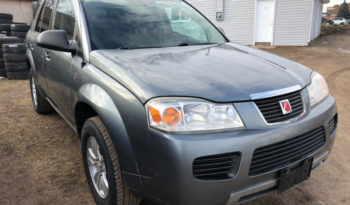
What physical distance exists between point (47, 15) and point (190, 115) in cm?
294

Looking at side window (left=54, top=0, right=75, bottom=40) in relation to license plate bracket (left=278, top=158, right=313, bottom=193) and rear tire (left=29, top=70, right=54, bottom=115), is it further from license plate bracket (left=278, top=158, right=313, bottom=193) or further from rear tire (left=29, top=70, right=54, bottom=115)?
license plate bracket (left=278, top=158, right=313, bottom=193)

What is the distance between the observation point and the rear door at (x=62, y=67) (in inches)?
104

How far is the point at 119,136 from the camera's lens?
72.7 inches

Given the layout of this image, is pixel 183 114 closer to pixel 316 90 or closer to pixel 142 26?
pixel 316 90

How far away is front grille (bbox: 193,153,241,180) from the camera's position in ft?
5.25

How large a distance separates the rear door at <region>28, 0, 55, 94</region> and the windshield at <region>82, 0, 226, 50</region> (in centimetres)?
115

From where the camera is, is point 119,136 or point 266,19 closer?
point 119,136

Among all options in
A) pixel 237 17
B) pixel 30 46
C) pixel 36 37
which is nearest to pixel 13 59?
pixel 30 46

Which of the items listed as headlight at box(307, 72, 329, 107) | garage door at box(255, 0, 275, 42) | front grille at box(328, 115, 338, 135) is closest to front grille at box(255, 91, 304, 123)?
headlight at box(307, 72, 329, 107)

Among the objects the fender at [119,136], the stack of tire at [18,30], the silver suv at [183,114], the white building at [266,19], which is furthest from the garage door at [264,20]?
the fender at [119,136]

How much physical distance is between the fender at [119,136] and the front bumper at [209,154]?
107mm

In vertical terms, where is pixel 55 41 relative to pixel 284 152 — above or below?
above

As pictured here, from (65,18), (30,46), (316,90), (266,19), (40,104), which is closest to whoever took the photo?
(316,90)

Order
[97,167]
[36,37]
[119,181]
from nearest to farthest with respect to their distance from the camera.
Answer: [119,181]
[97,167]
[36,37]
